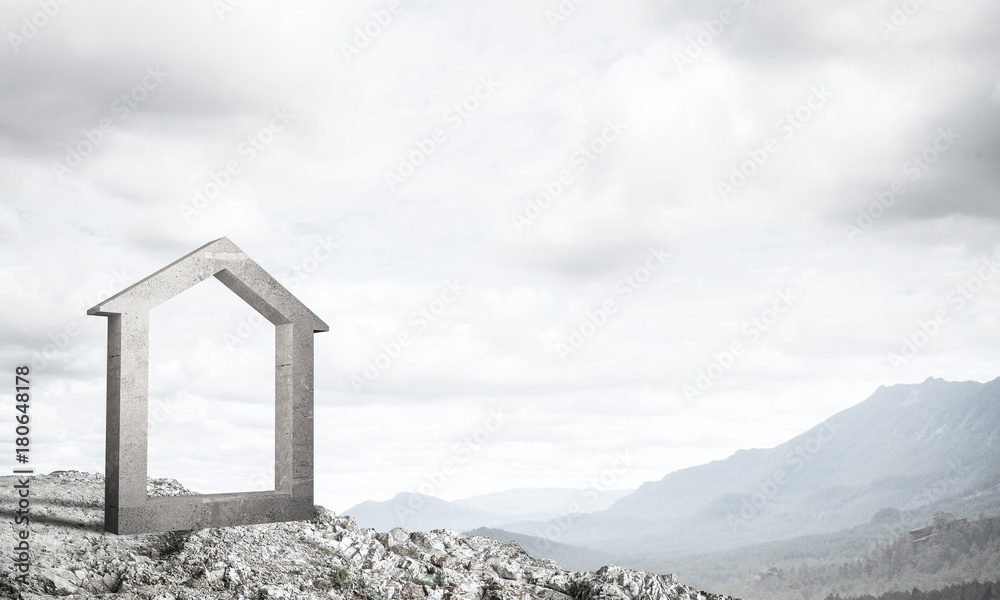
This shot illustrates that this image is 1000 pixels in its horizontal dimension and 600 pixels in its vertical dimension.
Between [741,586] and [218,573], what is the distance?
117485 millimetres

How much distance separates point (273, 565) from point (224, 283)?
4722 millimetres

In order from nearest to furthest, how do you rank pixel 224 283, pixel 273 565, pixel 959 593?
pixel 273 565 → pixel 224 283 → pixel 959 593

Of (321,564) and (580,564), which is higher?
(321,564)

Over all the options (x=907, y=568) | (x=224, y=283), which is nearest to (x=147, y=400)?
(x=224, y=283)

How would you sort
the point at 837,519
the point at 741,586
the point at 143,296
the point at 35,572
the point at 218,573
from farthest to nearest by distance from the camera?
the point at 837,519, the point at 741,586, the point at 143,296, the point at 218,573, the point at 35,572

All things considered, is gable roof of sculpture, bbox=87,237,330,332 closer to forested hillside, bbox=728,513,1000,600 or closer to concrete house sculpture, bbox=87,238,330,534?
concrete house sculpture, bbox=87,238,330,534

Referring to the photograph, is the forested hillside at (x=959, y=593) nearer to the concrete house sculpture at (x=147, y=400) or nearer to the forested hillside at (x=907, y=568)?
the forested hillside at (x=907, y=568)

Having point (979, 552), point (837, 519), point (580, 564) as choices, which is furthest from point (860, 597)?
point (837, 519)

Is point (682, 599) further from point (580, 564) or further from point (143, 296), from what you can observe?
point (580, 564)

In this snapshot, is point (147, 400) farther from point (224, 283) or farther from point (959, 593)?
point (959, 593)

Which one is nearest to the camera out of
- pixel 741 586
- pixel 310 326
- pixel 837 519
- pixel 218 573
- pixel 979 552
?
pixel 218 573

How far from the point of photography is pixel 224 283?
13.1 metres

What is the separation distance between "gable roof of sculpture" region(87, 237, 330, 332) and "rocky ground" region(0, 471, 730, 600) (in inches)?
136

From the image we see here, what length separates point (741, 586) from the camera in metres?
114
